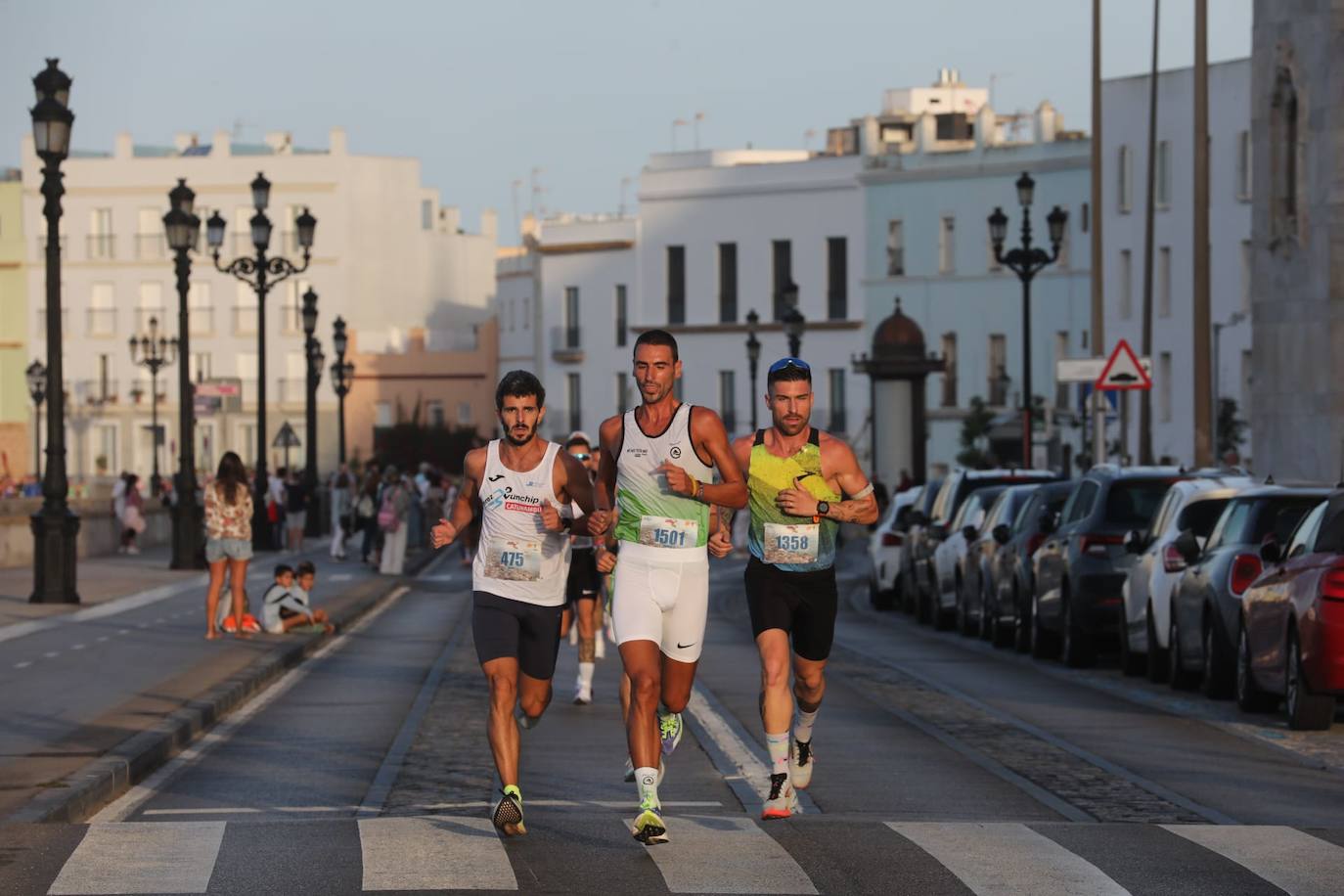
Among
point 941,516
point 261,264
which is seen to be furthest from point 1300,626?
point 261,264

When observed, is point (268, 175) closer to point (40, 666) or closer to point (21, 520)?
point (21, 520)

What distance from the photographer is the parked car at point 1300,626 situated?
16.8 metres

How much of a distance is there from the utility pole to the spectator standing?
14.2 m

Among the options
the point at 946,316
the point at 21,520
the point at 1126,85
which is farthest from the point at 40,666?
the point at 946,316

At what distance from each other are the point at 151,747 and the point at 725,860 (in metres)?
5.79

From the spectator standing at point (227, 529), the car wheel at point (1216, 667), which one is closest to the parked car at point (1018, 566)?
the car wheel at point (1216, 667)

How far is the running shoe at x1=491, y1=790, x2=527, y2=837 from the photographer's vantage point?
11.5 meters

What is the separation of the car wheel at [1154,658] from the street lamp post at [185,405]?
67.9 ft

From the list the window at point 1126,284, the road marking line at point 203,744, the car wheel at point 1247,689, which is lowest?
the road marking line at point 203,744

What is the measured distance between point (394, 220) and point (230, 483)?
87502 mm

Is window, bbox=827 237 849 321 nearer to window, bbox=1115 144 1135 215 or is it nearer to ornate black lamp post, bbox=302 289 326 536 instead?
window, bbox=1115 144 1135 215

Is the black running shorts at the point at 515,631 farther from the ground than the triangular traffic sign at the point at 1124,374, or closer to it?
closer to it

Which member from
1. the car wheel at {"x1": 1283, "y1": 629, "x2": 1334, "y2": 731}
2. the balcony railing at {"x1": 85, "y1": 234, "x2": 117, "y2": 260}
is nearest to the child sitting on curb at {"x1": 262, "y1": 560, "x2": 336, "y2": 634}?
the car wheel at {"x1": 1283, "y1": 629, "x2": 1334, "y2": 731}

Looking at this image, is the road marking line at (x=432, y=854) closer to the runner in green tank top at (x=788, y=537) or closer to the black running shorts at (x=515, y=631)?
the black running shorts at (x=515, y=631)
